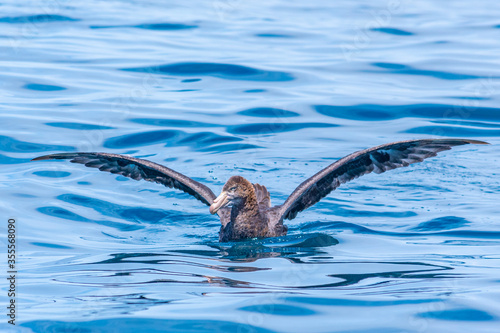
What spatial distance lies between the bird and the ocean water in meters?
0.29

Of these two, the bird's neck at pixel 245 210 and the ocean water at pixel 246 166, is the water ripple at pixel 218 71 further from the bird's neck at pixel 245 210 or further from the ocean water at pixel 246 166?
the bird's neck at pixel 245 210

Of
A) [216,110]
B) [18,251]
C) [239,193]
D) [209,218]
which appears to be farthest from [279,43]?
[18,251]

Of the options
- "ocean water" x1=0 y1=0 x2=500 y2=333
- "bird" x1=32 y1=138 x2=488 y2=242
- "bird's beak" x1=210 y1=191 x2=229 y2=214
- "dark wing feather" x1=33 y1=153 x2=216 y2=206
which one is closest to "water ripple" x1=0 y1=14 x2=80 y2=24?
"ocean water" x1=0 y1=0 x2=500 y2=333

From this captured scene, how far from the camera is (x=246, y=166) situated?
37.6 feet

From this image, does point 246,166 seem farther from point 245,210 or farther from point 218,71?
point 218,71

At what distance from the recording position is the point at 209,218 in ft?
32.5

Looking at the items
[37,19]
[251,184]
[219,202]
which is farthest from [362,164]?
[37,19]

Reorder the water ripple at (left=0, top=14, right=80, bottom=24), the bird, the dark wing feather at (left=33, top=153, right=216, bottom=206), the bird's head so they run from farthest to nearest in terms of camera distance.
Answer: the water ripple at (left=0, top=14, right=80, bottom=24) → the dark wing feather at (left=33, top=153, right=216, bottom=206) → the bird's head → the bird

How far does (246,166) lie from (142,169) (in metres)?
2.64

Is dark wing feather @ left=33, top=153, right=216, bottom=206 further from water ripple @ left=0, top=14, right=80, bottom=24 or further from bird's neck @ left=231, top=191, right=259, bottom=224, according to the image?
water ripple @ left=0, top=14, right=80, bottom=24

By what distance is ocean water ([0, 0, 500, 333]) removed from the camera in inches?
228

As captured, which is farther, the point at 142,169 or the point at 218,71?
the point at 218,71

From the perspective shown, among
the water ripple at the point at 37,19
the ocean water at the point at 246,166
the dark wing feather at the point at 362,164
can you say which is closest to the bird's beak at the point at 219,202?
the ocean water at the point at 246,166

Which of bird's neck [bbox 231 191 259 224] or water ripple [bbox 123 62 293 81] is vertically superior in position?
water ripple [bbox 123 62 293 81]
